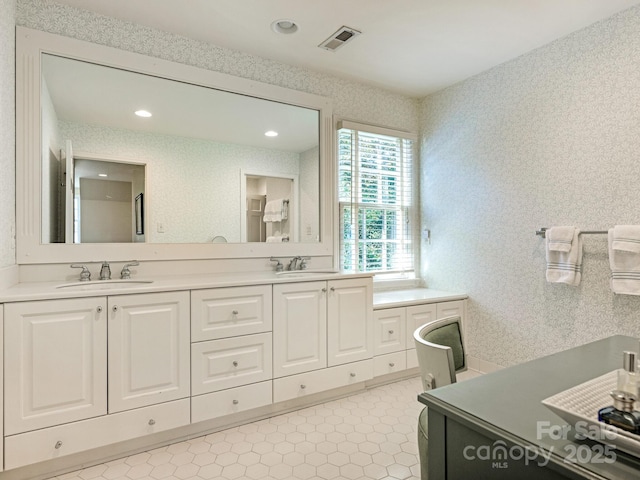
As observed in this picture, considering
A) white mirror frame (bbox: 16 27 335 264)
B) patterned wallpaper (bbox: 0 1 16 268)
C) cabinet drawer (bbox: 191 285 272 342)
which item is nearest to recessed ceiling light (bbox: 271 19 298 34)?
white mirror frame (bbox: 16 27 335 264)

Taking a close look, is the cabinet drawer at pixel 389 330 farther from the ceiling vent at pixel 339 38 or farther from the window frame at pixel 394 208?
the ceiling vent at pixel 339 38

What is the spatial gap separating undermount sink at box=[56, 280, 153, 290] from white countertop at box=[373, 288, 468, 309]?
1640 millimetres

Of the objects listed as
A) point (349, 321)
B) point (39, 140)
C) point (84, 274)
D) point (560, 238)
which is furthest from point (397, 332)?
point (39, 140)

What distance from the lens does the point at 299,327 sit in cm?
240

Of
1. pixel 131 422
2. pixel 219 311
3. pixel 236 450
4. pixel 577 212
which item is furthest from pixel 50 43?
pixel 577 212

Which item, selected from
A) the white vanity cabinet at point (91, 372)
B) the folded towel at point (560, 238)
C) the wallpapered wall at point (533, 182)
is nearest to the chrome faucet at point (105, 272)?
the white vanity cabinet at point (91, 372)

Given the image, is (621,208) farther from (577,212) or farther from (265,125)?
(265,125)

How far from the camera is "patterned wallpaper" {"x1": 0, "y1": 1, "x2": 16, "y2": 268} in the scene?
1.80 m

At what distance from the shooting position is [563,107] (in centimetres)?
252

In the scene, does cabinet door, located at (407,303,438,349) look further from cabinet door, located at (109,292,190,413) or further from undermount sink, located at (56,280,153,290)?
undermount sink, located at (56,280,153,290)

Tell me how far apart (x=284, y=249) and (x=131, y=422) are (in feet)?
4.80

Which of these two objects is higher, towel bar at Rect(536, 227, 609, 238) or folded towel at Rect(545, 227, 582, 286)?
towel bar at Rect(536, 227, 609, 238)

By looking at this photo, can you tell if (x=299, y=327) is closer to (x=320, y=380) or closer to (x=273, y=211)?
(x=320, y=380)

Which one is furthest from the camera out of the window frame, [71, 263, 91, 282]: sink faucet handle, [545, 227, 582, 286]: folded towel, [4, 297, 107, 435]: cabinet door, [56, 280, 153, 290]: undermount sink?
the window frame
